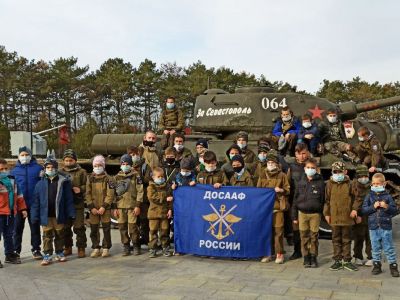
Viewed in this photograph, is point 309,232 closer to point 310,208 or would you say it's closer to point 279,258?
point 310,208

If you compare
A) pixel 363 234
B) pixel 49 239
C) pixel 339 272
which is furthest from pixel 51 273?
pixel 363 234

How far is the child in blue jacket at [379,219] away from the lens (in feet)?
21.7

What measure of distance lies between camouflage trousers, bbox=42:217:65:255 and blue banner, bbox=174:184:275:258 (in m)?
1.86

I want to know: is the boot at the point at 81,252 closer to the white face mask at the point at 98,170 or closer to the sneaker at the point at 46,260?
the sneaker at the point at 46,260

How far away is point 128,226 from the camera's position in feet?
27.4

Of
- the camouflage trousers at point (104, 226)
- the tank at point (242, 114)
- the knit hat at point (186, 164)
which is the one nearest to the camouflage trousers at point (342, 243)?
the knit hat at point (186, 164)

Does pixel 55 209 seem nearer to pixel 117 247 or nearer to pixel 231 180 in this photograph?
pixel 117 247

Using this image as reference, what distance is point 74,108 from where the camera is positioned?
55312 millimetres

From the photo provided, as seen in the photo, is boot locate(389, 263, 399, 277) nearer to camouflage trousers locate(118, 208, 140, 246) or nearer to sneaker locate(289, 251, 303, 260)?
sneaker locate(289, 251, 303, 260)

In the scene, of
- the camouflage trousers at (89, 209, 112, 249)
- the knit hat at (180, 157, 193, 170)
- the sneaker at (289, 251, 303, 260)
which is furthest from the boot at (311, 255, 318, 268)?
the camouflage trousers at (89, 209, 112, 249)

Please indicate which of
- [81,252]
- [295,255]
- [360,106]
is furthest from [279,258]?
[360,106]

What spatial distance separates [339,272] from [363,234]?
0.80 m

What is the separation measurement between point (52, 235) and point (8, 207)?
2.55 ft

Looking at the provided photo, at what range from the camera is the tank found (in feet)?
37.0
